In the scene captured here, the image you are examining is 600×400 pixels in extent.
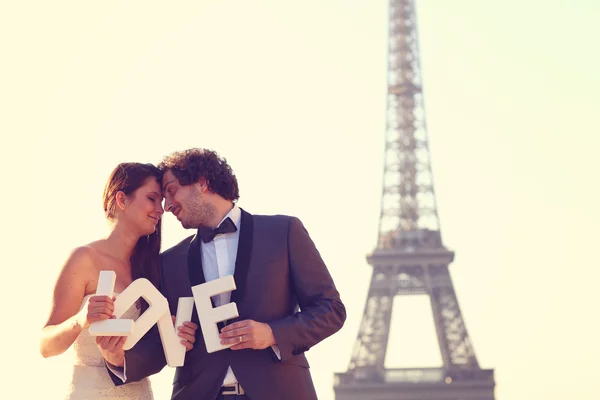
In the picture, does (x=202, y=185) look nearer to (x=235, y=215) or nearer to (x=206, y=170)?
(x=206, y=170)

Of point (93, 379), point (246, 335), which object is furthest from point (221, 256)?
point (93, 379)

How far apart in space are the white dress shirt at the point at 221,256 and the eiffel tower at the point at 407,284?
5921 cm

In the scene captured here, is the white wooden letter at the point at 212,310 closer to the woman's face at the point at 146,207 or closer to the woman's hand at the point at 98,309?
the woman's hand at the point at 98,309

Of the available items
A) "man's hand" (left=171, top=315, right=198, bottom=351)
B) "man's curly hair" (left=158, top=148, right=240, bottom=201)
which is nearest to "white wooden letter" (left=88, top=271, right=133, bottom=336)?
"man's hand" (left=171, top=315, right=198, bottom=351)

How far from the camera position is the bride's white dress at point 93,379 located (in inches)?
309

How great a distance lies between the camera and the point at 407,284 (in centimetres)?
6806

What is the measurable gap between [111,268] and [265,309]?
4.53ft

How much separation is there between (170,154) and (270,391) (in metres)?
1.61

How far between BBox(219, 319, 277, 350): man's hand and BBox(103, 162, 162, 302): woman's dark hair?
42.1 inches

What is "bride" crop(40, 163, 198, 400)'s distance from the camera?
7809 mm

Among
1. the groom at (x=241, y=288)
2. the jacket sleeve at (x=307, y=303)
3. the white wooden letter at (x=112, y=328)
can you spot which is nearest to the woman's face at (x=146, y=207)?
the groom at (x=241, y=288)

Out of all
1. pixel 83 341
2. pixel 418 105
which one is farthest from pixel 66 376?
pixel 418 105

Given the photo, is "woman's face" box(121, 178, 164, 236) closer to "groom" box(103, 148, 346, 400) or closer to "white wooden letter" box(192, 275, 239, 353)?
"groom" box(103, 148, 346, 400)

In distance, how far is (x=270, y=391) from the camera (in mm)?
7074
